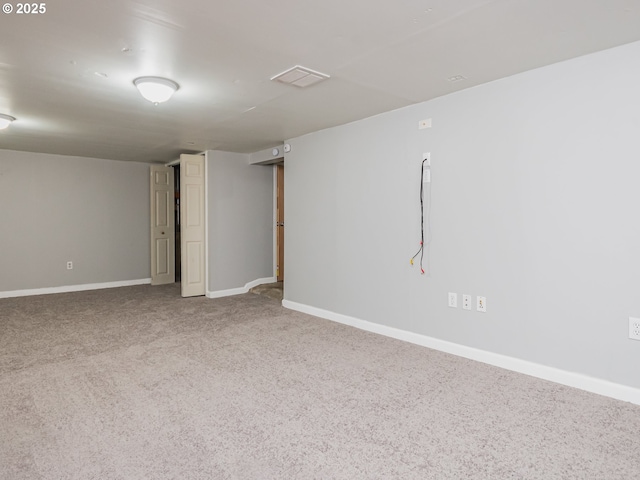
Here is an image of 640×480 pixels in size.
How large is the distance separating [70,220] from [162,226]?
4.41 feet

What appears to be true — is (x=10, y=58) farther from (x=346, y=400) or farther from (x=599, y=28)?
(x=599, y=28)

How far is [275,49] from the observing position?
232 centimetres

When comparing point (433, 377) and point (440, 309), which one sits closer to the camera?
point (433, 377)

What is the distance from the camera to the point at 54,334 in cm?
384

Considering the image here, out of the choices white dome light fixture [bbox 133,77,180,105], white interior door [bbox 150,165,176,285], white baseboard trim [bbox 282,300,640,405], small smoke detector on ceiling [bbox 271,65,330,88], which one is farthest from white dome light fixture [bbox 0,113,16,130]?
white baseboard trim [bbox 282,300,640,405]

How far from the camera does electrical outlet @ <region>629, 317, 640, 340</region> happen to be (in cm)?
234

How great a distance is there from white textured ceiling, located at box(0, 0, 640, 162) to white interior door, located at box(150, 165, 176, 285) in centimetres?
282

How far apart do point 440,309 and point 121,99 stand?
126 inches

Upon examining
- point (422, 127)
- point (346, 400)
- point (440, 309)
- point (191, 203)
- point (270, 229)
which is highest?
point (422, 127)

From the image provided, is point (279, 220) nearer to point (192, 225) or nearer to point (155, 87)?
point (192, 225)

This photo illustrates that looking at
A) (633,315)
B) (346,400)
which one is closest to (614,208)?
(633,315)

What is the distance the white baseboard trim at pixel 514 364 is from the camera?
7.90 ft

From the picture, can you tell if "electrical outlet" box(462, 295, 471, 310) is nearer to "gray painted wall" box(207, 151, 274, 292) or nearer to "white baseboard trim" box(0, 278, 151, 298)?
"gray painted wall" box(207, 151, 274, 292)

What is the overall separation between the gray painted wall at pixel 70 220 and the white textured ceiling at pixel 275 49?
2.46 meters
